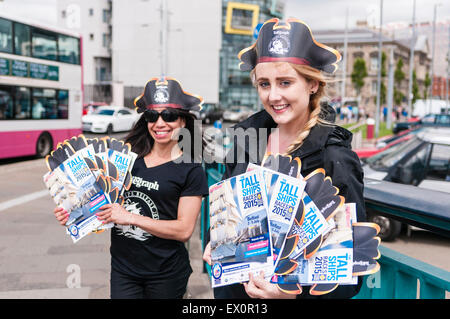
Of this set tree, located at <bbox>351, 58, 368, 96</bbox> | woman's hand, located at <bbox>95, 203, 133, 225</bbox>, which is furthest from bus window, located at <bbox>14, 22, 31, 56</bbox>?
tree, located at <bbox>351, 58, 368, 96</bbox>

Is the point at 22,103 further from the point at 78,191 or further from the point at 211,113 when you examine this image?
the point at 211,113

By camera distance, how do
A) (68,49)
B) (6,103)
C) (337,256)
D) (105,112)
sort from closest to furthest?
(337,256)
(6,103)
(68,49)
(105,112)

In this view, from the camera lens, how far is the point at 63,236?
635 centimetres

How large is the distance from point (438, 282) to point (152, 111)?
5.49ft

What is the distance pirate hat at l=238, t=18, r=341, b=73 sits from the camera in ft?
5.24

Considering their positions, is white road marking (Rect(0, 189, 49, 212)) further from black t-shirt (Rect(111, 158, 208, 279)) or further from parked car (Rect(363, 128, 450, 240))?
black t-shirt (Rect(111, 158, 208, 279))

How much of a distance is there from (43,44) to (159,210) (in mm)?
13147

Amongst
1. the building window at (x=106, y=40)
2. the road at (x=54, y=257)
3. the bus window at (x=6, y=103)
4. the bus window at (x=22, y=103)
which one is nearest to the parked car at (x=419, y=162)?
the road at (x=54, y=257)

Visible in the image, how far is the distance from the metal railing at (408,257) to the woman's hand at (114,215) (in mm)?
1240

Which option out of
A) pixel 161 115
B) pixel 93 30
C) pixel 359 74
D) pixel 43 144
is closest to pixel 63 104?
pixel 43 144

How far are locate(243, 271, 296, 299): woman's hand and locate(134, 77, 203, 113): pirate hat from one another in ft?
4.57

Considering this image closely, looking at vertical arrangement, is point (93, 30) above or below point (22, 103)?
above

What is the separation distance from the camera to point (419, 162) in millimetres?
6594

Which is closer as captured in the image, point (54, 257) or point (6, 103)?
Answer: point (54, 257)
